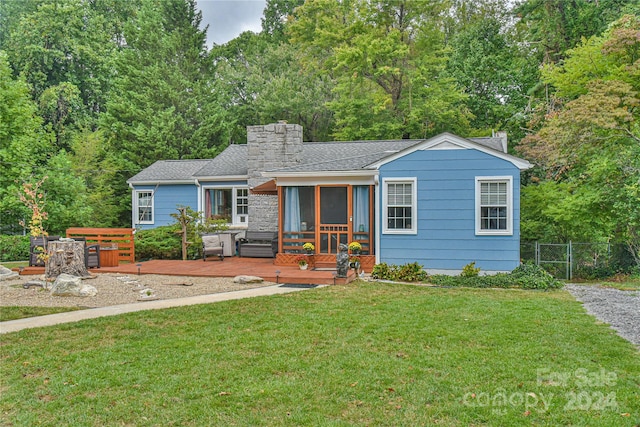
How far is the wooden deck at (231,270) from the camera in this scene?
991cm

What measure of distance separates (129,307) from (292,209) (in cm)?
565

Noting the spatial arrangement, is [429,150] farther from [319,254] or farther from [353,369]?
[353,369]

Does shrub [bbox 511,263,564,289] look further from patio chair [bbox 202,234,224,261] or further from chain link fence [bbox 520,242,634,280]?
patio chair [bbox 202,234,224,261]

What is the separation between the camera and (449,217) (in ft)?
34.9

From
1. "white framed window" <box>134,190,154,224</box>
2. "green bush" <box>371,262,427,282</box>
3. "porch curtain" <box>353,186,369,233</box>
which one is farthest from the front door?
"white framed window" <box>134,190,154,224</box>

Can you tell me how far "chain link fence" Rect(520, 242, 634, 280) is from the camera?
12578mm

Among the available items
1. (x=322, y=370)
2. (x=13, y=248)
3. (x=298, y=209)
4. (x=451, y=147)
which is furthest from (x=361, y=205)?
(x=13, y=248)

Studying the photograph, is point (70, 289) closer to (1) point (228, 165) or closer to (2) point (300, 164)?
(2) point (300, 164)

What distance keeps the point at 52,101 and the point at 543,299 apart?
81.4 feet

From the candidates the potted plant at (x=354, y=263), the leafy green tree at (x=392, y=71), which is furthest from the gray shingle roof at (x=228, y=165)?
the potted plant at (x=354, y=263)

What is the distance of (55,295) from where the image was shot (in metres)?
8.00

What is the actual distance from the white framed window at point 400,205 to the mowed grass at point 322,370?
423cm

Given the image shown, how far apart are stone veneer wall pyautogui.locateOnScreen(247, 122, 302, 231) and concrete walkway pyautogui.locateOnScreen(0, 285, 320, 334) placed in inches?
221

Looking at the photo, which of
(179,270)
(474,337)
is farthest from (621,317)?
(179,270)
